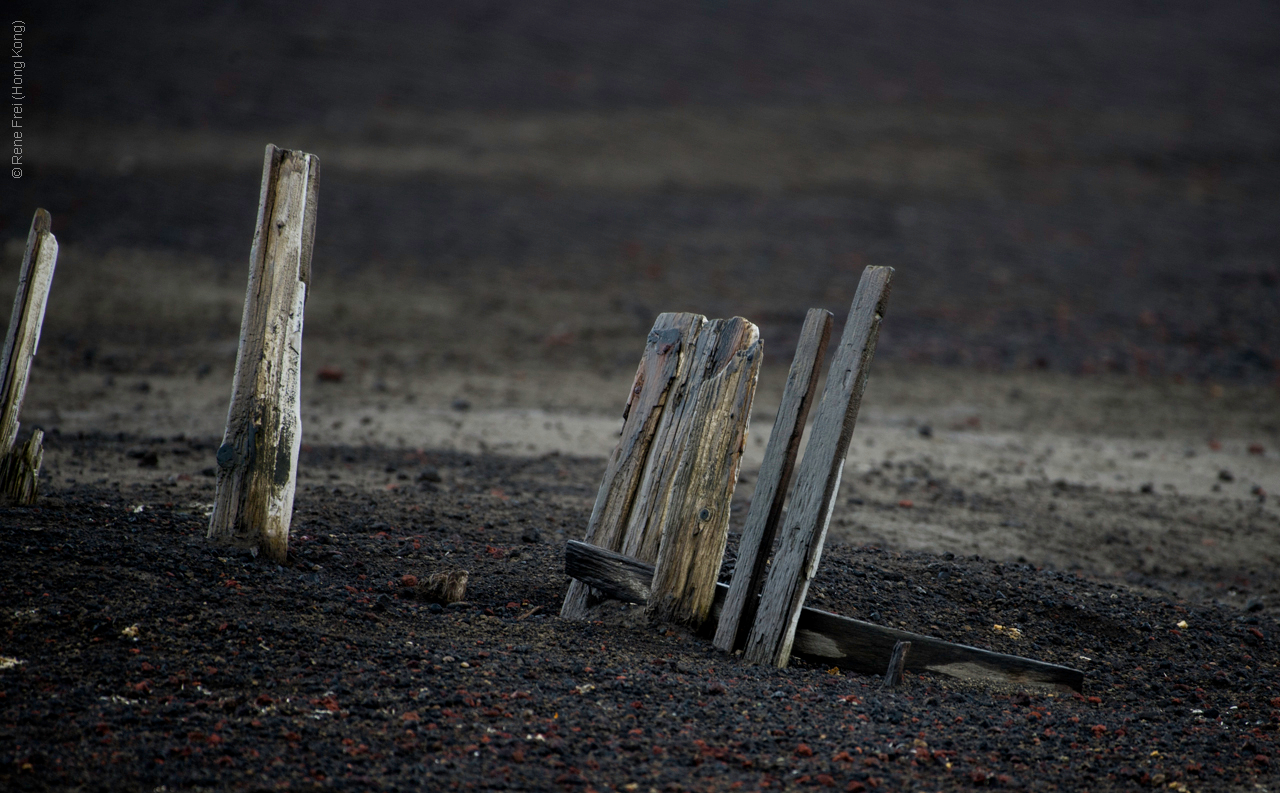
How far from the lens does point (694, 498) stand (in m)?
3.72

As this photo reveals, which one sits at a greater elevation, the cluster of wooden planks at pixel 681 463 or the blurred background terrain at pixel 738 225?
the blurred background terrain at pixel 738 225

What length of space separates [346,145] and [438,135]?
1560mm

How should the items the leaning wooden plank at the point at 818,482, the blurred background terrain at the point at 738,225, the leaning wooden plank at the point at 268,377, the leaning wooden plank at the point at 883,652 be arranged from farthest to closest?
the blurred background terrain at the point at 738,225 → the leaning wooden plank at the point at 268,377 → the leaning wooden plank at the point at 883,652 → the leaning wooden plank at the point at 818,482

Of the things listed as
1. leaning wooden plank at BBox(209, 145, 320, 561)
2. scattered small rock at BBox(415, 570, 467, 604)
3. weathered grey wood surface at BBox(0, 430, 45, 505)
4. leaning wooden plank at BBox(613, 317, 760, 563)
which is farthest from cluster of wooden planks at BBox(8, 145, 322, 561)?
leaning wooden plank at BBox(613, 317, 760, 563)

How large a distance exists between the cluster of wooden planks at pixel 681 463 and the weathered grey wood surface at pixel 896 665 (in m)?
0.74

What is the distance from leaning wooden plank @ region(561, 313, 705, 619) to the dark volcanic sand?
32 cm

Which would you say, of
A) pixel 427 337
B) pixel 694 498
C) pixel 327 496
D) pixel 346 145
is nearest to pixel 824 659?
pixel 694 498

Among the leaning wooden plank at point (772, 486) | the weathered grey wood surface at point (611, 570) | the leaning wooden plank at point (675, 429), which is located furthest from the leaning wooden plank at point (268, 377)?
the leaning wooden plank at point (772, 486)

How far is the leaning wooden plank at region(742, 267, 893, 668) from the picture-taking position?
11.7 feet

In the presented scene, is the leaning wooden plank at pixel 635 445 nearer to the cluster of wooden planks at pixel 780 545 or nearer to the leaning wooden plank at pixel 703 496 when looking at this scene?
the cluster of wooden planks at pixel 780 545

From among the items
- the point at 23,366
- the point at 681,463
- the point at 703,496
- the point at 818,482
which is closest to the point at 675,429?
the point at 681,463

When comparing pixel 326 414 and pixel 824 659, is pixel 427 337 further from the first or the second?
pixel 824 659

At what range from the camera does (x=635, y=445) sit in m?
3.98

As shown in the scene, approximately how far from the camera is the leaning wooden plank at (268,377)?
3930mm
